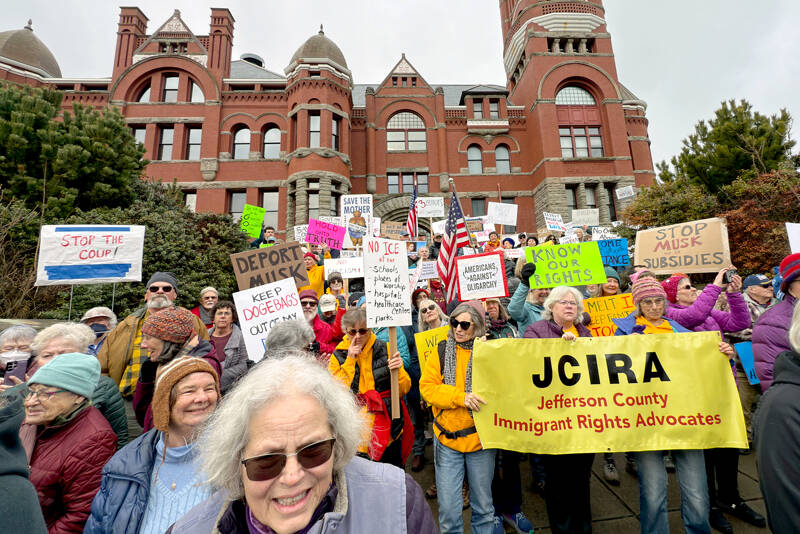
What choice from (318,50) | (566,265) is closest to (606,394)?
(566,265)

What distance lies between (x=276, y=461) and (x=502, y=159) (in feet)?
84.5

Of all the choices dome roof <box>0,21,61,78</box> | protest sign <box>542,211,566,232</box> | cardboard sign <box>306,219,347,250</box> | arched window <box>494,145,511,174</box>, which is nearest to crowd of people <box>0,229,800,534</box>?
cardboard sign <box>306,219,347,250</box>

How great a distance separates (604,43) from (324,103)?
64.5ft

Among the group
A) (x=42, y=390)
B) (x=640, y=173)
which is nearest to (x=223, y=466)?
(x=42, y=390)

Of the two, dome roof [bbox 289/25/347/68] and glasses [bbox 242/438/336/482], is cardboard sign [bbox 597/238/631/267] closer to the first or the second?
glasses [bbox 242/438/336/482]

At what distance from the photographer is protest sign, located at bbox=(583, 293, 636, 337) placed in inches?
173

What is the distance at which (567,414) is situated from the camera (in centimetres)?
275

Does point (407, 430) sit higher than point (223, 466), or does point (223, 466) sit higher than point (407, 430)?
point (223, 466)

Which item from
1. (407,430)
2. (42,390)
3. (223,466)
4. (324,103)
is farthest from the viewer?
(324,103)

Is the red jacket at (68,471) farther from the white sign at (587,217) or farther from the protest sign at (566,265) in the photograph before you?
the white sign at (587,217)

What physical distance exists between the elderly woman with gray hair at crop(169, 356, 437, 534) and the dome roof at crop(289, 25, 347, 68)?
24.8 metres

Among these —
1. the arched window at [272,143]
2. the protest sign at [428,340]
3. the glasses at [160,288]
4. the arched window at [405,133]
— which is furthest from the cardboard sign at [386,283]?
the arched window at [405,133]

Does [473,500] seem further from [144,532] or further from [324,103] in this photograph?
[324,103]

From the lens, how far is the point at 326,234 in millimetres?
10258
